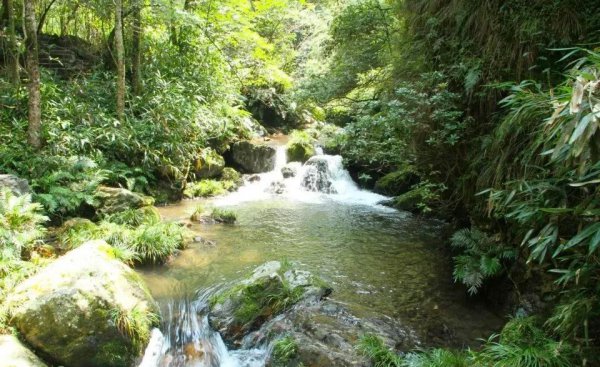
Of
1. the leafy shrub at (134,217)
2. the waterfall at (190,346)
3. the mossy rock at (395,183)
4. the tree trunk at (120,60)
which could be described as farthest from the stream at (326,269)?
the tree trunk at (120,60)

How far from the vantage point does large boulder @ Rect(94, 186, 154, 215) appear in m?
8.17

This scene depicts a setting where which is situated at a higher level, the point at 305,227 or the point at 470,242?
the point at 470,242

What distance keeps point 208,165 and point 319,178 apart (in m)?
3.57

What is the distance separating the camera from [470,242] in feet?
18.4

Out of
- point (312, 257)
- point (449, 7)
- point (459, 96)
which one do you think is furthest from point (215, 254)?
point (449, 7)

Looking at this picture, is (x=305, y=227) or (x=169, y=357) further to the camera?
(x=305, y=227)

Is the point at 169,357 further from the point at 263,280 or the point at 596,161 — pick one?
the point at 596,161

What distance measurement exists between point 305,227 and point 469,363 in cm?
549

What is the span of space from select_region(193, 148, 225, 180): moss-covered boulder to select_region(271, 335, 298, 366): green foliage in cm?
832

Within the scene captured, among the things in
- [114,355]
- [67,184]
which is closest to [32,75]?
[67,184]

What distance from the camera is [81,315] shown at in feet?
14.4

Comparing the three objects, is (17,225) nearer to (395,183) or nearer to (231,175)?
(231,175)

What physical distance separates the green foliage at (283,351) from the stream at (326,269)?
20cm

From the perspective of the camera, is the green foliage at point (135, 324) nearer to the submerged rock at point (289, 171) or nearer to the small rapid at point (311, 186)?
the small rapid at point (311, 186)
